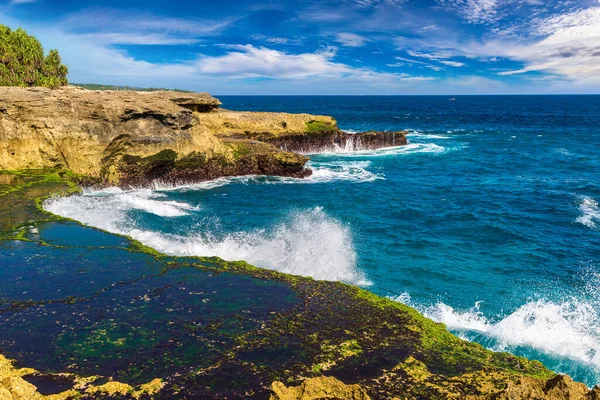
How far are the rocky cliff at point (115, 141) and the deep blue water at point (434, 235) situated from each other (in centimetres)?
206

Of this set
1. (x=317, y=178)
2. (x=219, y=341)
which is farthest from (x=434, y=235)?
(x=317, y=178)

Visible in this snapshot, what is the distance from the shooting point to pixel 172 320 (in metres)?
11.1

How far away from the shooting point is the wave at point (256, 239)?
19.0m

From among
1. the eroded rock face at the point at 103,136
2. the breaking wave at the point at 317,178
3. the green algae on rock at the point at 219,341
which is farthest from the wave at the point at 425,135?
the green algae on rock at the point at 219,341

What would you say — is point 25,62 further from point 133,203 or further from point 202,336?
point 202,336

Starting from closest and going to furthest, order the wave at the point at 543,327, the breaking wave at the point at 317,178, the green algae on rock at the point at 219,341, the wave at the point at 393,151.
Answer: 1. the green algae on rock at the point at 219,341
2. the wave at the point at 543,327
3. the breaking wave at the point at 317,178
4. the wave at the point at 393,151

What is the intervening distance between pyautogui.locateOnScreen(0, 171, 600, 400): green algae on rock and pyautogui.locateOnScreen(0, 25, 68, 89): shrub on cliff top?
39.6 m

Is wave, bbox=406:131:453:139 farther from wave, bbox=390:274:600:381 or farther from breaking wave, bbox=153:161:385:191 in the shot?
wave, bbox=390:274:600:381

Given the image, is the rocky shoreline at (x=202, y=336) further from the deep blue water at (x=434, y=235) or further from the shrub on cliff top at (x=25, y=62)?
the shrub on cliff top at (x=25, y=62)

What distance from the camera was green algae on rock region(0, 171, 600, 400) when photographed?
825 cm

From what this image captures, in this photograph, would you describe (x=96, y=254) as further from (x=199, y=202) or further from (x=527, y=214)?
(x=527, y=214)

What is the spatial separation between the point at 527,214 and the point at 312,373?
86.4 feet

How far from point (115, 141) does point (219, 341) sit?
2830 centimetres

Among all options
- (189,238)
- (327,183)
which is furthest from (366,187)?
(189,238)
